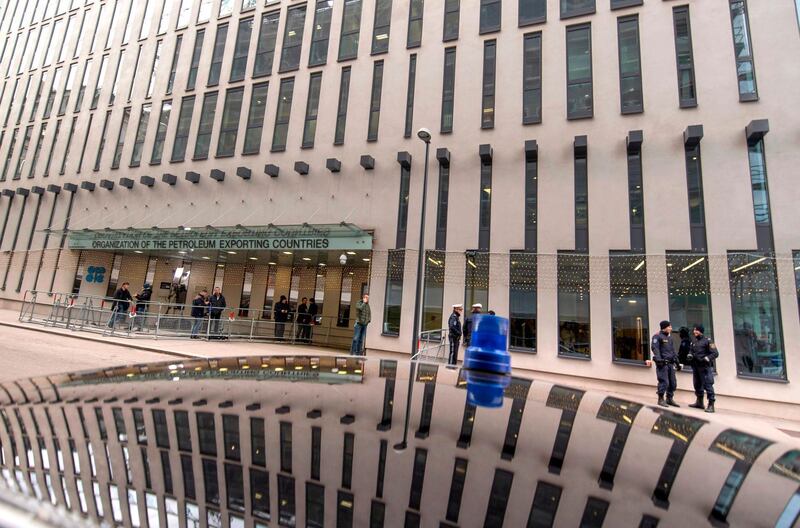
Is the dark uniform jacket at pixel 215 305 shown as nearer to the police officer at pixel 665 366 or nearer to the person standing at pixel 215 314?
the person standing at pixel 215 314

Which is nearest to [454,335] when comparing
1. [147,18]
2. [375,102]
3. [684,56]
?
[375,102]

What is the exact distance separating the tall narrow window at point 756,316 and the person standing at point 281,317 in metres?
15.4

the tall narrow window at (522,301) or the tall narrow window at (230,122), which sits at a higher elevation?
the tall narrow window at (230,122)

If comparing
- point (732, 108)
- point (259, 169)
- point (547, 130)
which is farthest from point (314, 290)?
point (732, 108)

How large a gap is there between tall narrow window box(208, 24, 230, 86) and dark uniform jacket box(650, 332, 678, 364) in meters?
21.5

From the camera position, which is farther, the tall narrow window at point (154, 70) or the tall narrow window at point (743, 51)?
the tall narrow window at point (154, 70)

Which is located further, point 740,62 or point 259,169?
point 259,169

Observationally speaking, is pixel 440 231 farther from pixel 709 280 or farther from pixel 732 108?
pixel 732 108

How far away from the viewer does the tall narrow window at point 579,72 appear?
12609mm

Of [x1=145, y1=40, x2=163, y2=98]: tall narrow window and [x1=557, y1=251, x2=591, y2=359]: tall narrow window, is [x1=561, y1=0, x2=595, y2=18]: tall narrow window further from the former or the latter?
[x1=145, y1=40, x2=163, y2=98]: tall narrow window

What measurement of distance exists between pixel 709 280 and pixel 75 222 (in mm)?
28516

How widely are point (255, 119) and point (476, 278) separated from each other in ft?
42.3

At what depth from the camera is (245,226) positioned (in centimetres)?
1598

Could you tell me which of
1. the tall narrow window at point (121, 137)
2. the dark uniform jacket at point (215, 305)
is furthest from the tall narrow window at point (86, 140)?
the dark uniform jacket at point (215, 305)
